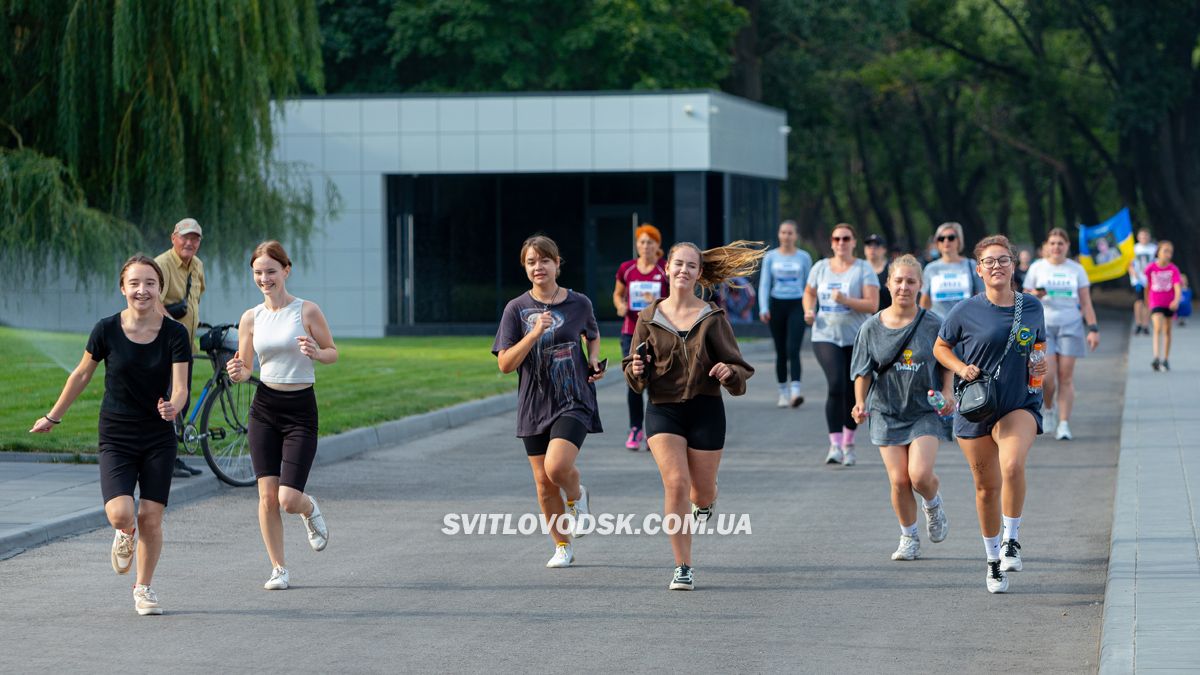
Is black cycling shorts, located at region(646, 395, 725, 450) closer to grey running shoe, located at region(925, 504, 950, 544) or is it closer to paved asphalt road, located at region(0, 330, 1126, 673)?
paved asphalt road, located at region(0, 330, 1126, 673)

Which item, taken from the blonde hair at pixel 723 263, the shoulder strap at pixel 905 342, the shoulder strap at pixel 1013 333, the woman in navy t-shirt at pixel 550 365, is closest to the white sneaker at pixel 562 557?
the woman in navy t-shirt at pixel 550 365

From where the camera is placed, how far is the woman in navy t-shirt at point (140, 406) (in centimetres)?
773

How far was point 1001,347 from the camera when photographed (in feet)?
26.9

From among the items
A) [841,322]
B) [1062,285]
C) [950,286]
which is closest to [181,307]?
[841,322]


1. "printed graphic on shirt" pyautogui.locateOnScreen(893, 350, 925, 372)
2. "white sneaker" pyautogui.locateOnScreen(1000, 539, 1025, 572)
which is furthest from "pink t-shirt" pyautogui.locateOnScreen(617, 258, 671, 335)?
"white sneaker" pyautogui.locateOnScreen(1000, 539, 1025, 572)

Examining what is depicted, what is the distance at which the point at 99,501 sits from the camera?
1074cm

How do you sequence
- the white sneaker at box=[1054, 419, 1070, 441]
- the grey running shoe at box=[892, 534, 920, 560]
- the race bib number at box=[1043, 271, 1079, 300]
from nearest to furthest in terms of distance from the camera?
the grey running shoe at box=[892, 534, 920, 560], the race bib number at box=[1043, 271, 1079, 300], the white sneaker at box=[1054, 419, 1070, 441]

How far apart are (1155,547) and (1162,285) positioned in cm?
1520

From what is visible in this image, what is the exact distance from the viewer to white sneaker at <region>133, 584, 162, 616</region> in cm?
770

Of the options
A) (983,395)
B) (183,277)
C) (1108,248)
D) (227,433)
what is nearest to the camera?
(983,395)

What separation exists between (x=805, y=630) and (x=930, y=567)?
1.76m

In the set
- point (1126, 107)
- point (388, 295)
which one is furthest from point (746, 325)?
point (1126, 107)

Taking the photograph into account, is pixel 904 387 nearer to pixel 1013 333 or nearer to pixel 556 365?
pixel 1013 333

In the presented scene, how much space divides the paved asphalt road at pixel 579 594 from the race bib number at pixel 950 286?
6.62 feet
